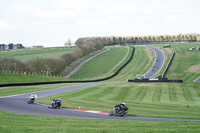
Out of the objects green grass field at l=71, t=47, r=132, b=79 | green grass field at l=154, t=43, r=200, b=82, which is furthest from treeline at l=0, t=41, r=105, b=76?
green grass field at l=154, t=43, r=200, b=82

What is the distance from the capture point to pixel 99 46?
18475cm

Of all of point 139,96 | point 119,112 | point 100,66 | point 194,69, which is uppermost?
point 119,112

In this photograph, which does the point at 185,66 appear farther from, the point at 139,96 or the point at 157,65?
the point at 139,96

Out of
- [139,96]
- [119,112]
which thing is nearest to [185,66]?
[139,96]

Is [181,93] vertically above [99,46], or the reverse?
[99,46]

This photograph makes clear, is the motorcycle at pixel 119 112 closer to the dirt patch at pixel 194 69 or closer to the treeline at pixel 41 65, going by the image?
the treeline at pixel 41 65

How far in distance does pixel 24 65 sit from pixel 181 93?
248ft

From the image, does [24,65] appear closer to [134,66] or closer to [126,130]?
[134,66]

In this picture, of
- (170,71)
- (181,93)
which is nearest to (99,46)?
(170,71)

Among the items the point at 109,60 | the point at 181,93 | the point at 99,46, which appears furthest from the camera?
the point at 99,46

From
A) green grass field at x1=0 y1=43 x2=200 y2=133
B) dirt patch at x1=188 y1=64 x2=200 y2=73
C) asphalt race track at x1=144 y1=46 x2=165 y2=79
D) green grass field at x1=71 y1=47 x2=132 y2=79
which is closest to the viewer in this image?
green grass field at x1=0 y1=43 x2=200 y2=133

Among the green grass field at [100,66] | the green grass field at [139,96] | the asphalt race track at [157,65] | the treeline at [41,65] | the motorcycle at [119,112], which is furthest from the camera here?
the green grass field at [100,66]

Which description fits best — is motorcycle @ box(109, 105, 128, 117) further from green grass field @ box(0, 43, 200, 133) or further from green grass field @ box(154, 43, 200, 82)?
green grass field @ box(154, 43, 200, 82)

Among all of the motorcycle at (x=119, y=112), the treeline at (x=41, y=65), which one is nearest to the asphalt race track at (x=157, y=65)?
the treeline at (x=41, y=65)
